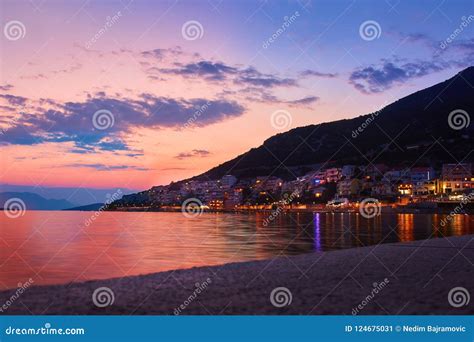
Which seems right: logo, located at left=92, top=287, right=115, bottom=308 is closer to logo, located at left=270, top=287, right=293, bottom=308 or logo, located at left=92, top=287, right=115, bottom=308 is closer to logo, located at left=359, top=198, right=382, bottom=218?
logo, located at left=270, top=287, right=293, bottom=308

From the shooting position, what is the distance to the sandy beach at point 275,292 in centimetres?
992

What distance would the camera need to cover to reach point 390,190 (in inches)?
6245

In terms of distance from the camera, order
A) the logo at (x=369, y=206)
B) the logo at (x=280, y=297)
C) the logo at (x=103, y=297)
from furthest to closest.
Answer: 1. the logo at (x=369, y=206)
2. the logo at (x=103, y=297)
3. the logo at (x=280, y=297)

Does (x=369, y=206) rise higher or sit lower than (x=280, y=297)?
higher

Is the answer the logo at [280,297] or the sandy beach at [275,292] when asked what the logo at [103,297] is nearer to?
the sandy beach at [275,292]

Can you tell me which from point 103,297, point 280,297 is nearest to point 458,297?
point 280,297

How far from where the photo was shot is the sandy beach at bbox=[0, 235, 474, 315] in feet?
32.6

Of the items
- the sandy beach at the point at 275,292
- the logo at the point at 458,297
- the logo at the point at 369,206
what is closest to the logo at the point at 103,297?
the sandy beach at the point at 275,292

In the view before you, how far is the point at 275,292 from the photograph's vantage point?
38.5 ft

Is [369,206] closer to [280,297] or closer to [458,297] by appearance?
[458,297]

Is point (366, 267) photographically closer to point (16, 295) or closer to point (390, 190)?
point (16, 295)

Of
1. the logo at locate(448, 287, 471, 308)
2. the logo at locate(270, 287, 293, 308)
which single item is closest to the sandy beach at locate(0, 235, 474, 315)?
the logo at locate(270, 287, 293, 308)

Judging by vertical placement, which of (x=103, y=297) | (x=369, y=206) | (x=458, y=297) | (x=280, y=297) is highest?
(x=369, y=206)

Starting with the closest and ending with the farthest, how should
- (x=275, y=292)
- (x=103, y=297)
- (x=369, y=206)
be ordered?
1. (x=103, y=297)
2. (x=275, y=292)
3. (x=369, y=206)
